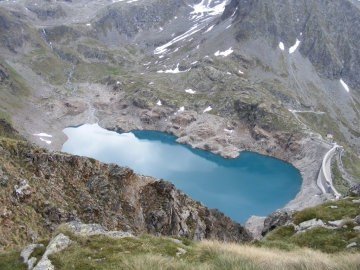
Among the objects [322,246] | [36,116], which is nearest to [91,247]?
[322,246]

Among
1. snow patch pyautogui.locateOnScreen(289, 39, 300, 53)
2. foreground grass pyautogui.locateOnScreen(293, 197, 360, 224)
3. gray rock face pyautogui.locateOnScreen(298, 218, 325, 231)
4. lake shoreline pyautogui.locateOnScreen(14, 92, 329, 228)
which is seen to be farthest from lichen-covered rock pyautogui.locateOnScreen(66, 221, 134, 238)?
snow patch pyautogui.locateOnScreen(289, 39, 300, 53)

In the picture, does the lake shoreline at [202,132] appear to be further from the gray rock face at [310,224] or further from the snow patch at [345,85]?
the snow patch at [345,85]

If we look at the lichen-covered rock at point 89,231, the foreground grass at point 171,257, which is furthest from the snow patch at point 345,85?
the lichen-covered rock at point 89,231

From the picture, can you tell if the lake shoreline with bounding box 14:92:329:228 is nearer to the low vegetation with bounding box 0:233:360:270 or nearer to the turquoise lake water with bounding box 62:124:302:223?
the turquoise lake water with bounding box 62:124:302:223

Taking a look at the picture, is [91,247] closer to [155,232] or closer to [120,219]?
[120,219]

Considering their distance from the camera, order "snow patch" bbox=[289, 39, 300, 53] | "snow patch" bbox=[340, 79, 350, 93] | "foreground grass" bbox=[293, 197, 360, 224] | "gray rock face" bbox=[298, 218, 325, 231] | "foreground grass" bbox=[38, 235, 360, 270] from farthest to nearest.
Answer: "snow patch" bbox=[289, 39, 300, 53]
"snow patch" bbox=[340, 79, 350, 93]
"foreground grass" bbox=[293, 197, 360, 224]
"gray rock face" bbox=[298, 218, 325, 231]
"foreground grass" bbox=[38, 235, 360, 270]
